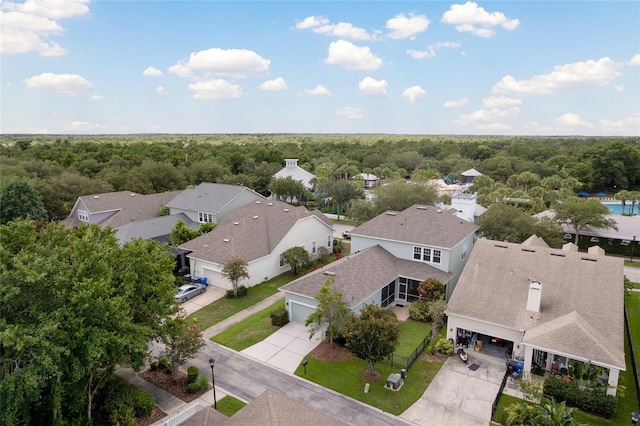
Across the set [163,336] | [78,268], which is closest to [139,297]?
[163,336]

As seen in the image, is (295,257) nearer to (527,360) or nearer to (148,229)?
(148,229)

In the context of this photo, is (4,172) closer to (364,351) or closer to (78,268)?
(78,268)

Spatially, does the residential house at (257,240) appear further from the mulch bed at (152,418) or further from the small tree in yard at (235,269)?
the mulch bed at (152,418)

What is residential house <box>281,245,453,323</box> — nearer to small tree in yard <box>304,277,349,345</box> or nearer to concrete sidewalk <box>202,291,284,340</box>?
small tree in yard <box>304,277,349,345</box>

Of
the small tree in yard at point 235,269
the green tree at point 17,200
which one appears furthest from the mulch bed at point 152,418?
the green tree at point 17,200

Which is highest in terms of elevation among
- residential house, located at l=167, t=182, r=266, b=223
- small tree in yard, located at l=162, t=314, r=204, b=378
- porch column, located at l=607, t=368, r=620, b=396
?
residential house, located at l=167, t=182, r=266, b=223

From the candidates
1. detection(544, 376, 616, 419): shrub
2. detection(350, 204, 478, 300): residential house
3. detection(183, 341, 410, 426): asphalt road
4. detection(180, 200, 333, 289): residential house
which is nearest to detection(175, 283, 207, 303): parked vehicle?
detection(180, 200, 333, 289): residential house
